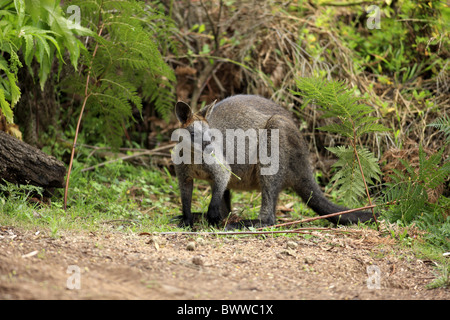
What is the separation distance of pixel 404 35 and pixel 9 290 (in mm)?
6353

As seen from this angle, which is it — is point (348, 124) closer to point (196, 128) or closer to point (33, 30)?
point (196, 128)

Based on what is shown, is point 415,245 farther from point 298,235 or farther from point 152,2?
point 152,2

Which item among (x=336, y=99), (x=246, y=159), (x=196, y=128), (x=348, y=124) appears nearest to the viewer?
(x=336, y=99)

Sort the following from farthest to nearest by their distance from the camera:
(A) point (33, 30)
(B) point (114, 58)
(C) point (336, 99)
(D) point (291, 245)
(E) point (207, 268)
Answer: (B) point (114, 58), (C) point (336, 99), (A) point (33, 30), (D) point (291, 245), (E) point (207, 268)

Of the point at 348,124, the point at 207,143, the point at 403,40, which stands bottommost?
the point at 207,143

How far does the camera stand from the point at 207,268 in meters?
3.28

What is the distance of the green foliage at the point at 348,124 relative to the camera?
4.40 meters

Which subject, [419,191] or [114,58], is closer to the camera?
[419,191]

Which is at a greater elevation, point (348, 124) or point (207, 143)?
point (348, 124)

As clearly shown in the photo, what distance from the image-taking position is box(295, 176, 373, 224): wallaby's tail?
5016 millimetres

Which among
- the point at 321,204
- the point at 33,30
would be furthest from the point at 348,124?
the point at 33,30

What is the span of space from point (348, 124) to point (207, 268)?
2165mm

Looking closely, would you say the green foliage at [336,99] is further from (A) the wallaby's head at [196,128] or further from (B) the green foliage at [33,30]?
(B) the green foliage at [33,30]

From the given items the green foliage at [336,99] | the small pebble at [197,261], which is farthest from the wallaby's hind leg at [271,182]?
the small pebble at [197,261]
